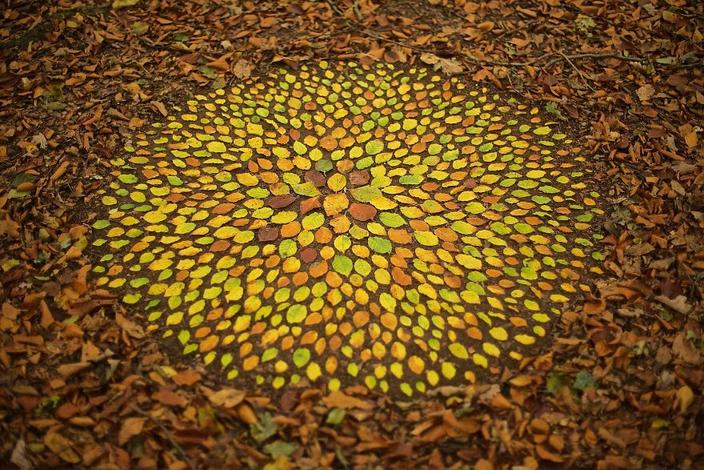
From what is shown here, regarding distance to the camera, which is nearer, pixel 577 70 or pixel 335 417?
pixel 335 417

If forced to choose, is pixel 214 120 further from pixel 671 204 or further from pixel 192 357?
pixel 671 204

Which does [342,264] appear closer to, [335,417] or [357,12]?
[335,417]

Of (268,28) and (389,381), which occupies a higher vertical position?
(268,28)

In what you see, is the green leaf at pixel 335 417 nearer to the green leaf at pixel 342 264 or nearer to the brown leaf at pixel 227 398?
the brown leaf at pixel 227 398

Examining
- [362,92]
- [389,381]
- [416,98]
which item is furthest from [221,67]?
[389,381]

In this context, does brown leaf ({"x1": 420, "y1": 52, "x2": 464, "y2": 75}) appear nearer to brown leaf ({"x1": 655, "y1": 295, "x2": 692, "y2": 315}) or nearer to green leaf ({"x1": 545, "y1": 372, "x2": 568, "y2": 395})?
brown leaf ({"x1": 655, "y1": 295, "x2": 692, "y2": 315})

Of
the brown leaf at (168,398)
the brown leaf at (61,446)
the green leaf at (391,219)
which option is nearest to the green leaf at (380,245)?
the green leaf at (391,219)

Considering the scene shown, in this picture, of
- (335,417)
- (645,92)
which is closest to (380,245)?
(335,417)
